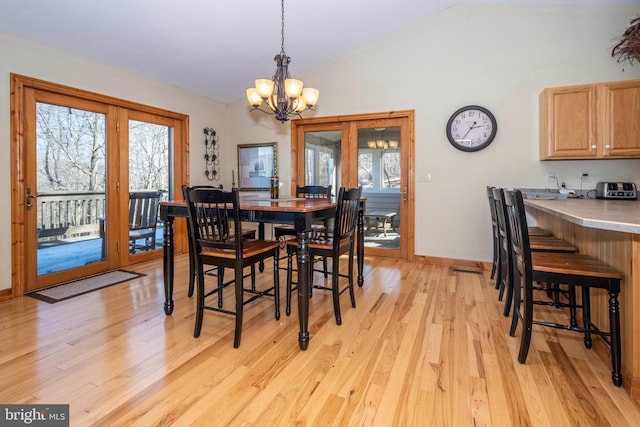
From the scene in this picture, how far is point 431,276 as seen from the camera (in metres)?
3.64

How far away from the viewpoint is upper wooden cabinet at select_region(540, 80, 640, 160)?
310 cm

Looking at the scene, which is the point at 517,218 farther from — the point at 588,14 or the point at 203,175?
the point at 203,175

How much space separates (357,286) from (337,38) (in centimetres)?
298

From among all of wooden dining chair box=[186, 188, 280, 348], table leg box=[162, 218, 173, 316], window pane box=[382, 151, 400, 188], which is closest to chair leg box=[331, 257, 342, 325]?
wooden dining chair box=[186, 188, 280, 348]

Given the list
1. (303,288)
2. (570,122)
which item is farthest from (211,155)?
(570,122)

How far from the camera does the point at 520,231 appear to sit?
5.90 ft

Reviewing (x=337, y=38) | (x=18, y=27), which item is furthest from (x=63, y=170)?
(x=337, y=38)

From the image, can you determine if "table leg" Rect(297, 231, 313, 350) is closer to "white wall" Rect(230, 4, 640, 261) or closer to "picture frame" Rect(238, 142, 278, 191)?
"white wall" Rect(230, 4, 640, 261)

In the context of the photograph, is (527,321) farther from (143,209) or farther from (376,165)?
(143,209)

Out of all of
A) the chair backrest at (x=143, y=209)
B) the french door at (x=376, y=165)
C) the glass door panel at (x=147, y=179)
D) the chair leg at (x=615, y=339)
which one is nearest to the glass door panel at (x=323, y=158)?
the french door at (x=376, y=165)

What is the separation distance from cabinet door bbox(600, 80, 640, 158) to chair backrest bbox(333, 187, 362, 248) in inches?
103

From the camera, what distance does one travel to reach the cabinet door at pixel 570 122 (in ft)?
10.5

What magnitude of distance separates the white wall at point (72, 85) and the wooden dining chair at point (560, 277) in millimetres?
3951

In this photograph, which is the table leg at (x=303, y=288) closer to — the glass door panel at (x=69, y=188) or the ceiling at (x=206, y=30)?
the ceiling at (x=206, y=30)
